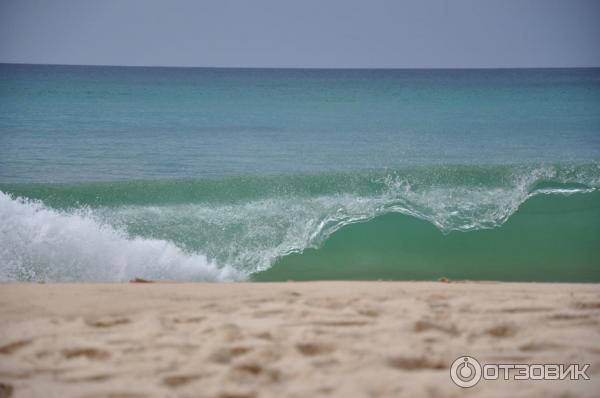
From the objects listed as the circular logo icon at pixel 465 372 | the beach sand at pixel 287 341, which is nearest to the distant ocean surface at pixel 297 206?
the beach sand at pixel 287 341

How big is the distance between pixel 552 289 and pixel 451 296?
105 centimetres

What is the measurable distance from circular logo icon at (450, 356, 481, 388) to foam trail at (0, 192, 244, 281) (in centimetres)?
423

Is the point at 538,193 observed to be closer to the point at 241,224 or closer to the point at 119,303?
the point at 241,224

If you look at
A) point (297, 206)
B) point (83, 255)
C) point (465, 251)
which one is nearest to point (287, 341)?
point (83, 255)

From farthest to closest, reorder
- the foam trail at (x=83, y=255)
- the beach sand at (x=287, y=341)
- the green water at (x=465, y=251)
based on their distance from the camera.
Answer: the green water at (x=465, y=251)
the foam trail at (x=83, y=255)
the beach sand at (x=287, y=341)

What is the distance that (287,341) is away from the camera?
11.3 feet

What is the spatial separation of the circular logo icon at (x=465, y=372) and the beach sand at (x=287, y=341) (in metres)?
0.04

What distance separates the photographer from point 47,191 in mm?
9688

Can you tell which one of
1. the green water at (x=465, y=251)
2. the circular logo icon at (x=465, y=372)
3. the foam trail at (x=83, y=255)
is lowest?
the circular logo icon at (x=465, y=372)

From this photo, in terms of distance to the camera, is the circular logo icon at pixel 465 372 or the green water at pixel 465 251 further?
the green water at pixel 465 251

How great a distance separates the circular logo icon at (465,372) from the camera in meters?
3.06

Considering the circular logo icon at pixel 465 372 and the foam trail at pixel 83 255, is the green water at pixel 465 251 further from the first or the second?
the circular logo icon at pixel 465 372

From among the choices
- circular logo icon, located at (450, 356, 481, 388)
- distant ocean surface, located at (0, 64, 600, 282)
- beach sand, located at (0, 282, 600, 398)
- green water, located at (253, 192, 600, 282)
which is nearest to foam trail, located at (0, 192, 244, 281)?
distant ocean surface, located at (0, 64, 600, 282)

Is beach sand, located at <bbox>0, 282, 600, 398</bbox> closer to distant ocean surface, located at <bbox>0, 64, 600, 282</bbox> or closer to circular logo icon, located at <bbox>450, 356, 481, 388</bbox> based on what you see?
circular logo icon, located at <bbox>450, 356, 481, 388</bbox>
